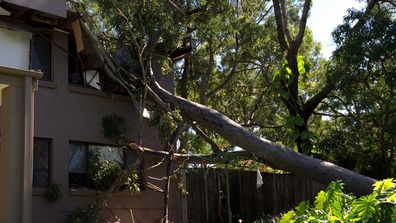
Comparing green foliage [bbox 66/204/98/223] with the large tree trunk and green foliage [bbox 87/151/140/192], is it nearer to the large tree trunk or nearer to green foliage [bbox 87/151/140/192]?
green foliage [bbox 87/151/140/192]

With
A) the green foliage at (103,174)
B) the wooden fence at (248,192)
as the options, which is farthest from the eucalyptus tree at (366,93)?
the green foliage at (103,174)

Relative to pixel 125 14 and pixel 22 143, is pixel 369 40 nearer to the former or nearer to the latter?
pixel 125 14

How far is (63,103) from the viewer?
13672mm

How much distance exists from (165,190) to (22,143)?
5.85 m

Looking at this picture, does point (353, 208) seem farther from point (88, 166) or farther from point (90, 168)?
point (88, 166)

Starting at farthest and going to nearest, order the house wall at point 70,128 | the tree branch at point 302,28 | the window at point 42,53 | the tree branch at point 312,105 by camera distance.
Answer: the tree branch at point 312,105 < the tree branch at point 302,28 < the window at point 42,53 < the house wall at point 70,128

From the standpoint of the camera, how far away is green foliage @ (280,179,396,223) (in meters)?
6.11

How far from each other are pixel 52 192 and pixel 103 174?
5.29 feet

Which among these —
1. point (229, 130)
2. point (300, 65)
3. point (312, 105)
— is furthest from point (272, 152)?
point (312, 105)

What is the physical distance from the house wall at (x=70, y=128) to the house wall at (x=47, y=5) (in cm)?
118

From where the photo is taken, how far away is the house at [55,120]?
995cm

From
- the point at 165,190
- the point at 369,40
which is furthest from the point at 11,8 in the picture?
the point at 369,40

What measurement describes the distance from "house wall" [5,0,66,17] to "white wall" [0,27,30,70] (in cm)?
72

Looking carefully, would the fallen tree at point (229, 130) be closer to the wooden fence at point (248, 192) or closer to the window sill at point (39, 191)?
the wooden fence at point (248, 192)
